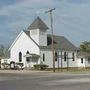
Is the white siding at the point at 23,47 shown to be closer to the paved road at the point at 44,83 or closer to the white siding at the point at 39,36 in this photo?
A: the white siding at the point at 39,36

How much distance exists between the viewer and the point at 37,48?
236 ft

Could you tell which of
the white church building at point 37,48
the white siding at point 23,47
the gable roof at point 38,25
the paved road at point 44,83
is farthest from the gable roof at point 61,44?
the paved road at point 44,83

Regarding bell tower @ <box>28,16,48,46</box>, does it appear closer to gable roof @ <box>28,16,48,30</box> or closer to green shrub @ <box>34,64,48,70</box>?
gable roof @ <box>28,16,48,30</box>

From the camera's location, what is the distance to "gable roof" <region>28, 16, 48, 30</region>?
238ft

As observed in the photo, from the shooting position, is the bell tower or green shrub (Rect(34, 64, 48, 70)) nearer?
green shrub (Rect(34, 64, 48, 70))

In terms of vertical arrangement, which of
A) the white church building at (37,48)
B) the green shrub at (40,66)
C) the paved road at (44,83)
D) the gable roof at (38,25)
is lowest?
the paved road at (44,83)

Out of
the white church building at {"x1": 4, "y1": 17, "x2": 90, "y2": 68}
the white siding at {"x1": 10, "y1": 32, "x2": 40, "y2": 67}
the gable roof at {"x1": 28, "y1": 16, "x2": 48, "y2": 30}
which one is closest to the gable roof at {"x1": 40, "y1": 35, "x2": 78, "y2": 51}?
the white church building at {"x1": 4, "y1": 17, "x2": 90, "y2": 68}

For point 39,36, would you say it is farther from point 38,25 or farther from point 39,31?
point 38,25

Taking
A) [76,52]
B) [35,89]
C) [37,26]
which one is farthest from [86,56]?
[35,89]

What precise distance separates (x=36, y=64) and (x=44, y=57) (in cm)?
343

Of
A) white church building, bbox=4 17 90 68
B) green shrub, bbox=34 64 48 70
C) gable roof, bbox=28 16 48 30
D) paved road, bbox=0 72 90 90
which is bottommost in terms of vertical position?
paved road, bbox=0 72 90 90

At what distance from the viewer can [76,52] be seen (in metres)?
80.9

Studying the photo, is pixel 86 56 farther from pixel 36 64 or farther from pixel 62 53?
pixel 36 64

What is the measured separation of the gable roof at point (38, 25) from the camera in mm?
72625
